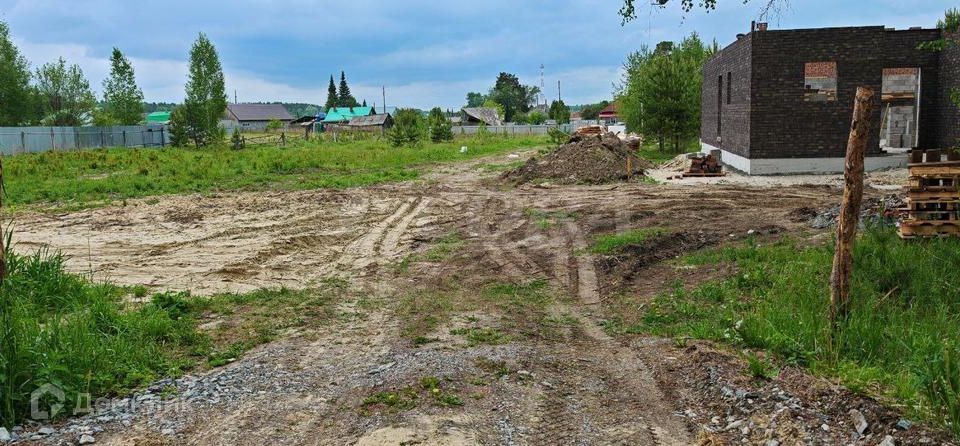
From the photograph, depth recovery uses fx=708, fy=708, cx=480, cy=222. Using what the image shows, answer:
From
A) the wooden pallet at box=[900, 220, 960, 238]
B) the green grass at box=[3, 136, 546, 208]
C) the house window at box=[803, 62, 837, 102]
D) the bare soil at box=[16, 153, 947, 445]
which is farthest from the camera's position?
the house window at box=[803, 62, 837, 102]

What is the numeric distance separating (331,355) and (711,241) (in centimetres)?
758

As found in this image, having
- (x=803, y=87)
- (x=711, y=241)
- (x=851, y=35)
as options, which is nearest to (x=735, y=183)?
(x=803, y=87)

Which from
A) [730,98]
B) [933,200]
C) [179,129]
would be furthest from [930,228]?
[179,129]

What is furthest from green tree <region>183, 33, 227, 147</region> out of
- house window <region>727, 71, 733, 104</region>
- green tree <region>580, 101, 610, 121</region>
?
green tree <region>580, 101, 610, 121</region>

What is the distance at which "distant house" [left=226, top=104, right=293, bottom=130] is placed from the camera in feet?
347

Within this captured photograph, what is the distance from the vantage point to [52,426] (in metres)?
5.09

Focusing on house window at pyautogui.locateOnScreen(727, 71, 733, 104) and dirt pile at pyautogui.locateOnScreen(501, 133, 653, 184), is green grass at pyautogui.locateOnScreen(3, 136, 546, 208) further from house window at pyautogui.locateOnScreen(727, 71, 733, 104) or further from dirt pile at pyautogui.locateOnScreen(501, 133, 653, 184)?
house window at pyautogui.locateOnScreen(727, 71, 733, 104)

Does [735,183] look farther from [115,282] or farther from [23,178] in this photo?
[23,178]

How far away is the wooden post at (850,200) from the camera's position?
608cm

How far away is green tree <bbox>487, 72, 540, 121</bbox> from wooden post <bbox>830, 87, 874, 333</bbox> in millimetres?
121315

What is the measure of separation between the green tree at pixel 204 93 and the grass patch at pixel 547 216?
39.8 meters

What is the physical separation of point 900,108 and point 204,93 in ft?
161
